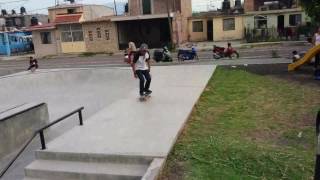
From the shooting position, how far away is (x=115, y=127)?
813 cm

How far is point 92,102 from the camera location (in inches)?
511

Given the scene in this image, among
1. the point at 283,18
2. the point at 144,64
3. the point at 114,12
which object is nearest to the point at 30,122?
the point at 144,64

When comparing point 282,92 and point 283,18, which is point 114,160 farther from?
point 283,18

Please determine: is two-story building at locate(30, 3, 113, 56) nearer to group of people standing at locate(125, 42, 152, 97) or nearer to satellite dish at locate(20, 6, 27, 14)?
satellite dish at locate(20, 6, 27, 14)

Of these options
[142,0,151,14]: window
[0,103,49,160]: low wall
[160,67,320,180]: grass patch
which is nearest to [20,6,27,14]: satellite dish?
[142,0,151,14]: window

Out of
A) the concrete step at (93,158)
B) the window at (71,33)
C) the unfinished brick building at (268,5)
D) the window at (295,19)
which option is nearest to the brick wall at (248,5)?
the unfinished brick building at (268,5)

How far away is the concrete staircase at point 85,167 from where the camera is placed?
A: 6117 millimetres

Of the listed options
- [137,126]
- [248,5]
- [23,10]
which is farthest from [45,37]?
[137,126]

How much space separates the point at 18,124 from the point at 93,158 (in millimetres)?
3131

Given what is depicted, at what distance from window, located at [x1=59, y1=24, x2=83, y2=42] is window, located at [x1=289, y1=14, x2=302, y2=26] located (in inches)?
778

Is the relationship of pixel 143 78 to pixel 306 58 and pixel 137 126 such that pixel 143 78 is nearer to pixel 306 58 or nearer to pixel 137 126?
pixel 137 126

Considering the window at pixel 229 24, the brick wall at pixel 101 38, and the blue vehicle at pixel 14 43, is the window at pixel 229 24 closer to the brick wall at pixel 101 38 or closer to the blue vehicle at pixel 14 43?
the brick wall at pixel 101 38

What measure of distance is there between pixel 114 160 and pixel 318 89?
7.21 meters

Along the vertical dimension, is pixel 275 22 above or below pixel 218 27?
above
